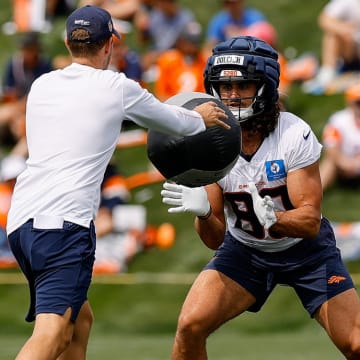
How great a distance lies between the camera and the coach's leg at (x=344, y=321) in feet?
18.2

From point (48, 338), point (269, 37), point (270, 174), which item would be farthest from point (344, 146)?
point (48, 338)

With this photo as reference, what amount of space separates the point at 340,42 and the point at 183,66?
1.64 m

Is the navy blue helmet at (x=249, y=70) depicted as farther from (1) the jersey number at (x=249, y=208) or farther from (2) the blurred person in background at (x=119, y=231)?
(2) the blurred person in background at (x=119, y=231)

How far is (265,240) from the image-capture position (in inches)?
228

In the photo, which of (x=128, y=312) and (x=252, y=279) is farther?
(x=128, y=312)

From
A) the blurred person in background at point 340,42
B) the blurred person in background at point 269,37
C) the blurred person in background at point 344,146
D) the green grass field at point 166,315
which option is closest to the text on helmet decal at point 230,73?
the green grass field at point 166,315

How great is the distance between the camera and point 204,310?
561cm

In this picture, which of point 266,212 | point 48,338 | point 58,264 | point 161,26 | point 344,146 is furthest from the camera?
point 161,26

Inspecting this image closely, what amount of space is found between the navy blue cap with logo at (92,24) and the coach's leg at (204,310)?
1309mm

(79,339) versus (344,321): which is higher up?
(344,321)

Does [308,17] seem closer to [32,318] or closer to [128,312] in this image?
[128,312]

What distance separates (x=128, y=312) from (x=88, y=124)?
4.31m

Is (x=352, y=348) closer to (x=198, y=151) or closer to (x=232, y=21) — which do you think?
(x=198, y=151)

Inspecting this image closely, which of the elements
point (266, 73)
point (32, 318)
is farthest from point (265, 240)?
point (32, 318)
